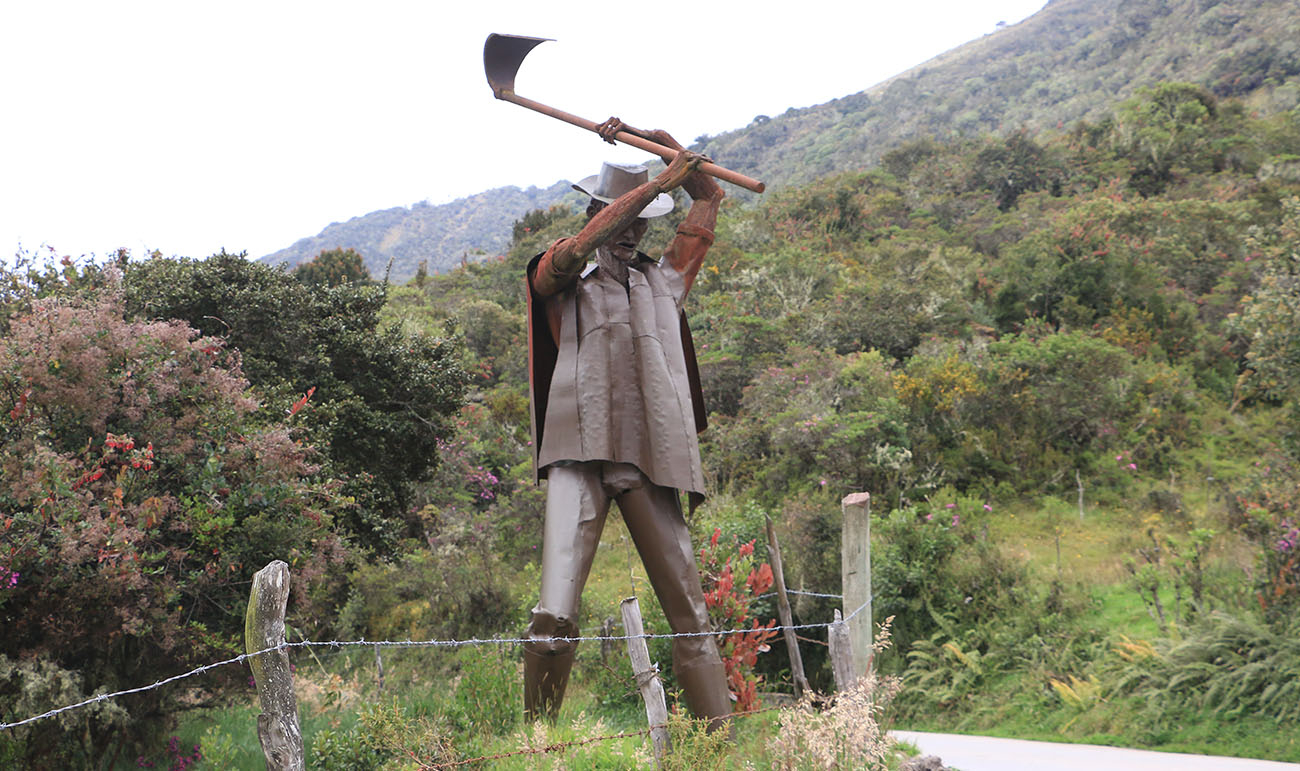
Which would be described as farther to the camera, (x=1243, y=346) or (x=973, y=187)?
(x=973, y=187)

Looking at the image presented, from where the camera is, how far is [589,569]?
455 centimetres

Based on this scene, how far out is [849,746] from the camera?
4055 millimetres

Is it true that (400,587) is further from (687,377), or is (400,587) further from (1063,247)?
(1063,247)

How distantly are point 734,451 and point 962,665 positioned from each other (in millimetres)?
6094

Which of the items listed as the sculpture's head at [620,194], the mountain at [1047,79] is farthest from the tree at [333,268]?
the mountain at [1047,79]

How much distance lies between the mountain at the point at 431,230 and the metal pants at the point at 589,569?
69.0 metres

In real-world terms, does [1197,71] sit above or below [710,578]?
above

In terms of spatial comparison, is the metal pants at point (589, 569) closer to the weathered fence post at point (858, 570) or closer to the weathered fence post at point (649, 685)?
the weathered fence post at point (649, 685)

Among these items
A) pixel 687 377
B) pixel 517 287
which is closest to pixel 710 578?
pixel 687 377

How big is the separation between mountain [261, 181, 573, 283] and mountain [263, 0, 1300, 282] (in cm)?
22

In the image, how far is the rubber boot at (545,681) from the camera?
448 centimetres

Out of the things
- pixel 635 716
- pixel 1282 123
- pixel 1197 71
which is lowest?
pixel 635 716

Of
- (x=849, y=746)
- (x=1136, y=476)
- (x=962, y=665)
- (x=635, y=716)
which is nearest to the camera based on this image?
(x=849, y=746)

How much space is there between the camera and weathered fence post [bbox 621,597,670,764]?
404 cm
